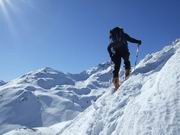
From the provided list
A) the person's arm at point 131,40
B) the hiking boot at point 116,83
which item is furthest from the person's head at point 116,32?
the hiking boot at point 116,83

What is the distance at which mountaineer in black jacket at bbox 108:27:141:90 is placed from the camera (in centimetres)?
1703

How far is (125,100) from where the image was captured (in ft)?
44.2

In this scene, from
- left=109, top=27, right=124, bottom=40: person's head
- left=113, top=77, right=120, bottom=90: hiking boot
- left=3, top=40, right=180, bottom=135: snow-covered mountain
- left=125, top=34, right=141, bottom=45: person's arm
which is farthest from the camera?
left=125, top=34, right=141, bottom=45: person's arm

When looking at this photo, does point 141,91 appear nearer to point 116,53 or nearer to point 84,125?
point 84,125

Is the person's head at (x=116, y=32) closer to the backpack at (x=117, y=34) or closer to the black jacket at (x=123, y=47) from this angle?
the backpack at (x=117, y=34)

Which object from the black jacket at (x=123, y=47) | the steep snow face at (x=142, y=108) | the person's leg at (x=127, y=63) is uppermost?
the black jacket at (x=123, y=47)

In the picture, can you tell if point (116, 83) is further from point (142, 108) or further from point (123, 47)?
point (142, 108)

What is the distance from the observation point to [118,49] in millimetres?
17156

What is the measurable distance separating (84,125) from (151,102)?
13.0ft

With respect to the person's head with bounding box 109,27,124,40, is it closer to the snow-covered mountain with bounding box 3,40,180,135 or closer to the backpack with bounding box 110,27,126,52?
the backpack with bounding box 110,27,126,52

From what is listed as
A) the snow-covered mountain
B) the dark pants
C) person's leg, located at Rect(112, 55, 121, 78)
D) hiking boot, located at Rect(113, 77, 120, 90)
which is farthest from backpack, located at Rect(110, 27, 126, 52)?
the snow-covered mountain

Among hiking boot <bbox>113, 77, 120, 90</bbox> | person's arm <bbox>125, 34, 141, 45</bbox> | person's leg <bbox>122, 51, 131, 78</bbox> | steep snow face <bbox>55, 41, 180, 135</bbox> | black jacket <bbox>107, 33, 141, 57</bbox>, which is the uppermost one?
person's arm <bbox>125, 34, 141, 45</bbox>

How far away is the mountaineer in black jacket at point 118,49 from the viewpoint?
17.0 m

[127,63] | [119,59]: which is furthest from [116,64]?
[127,63]
